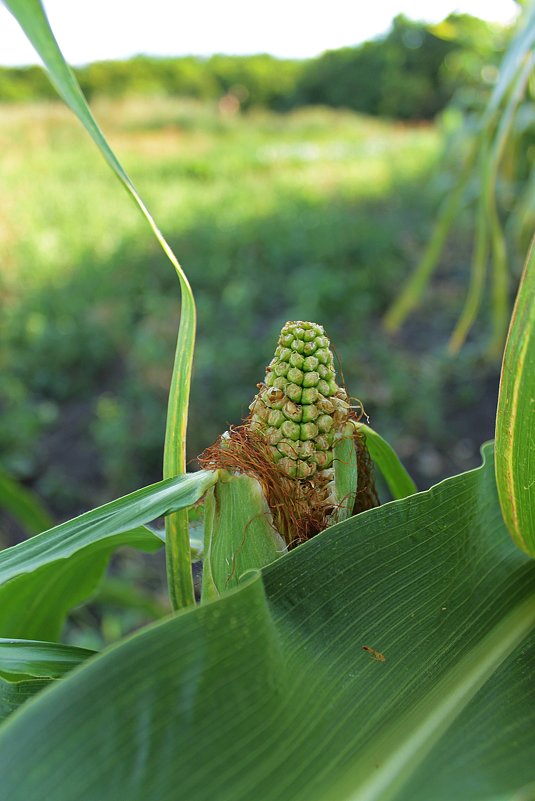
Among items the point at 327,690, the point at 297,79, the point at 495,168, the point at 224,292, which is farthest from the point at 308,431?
the point at 297,79

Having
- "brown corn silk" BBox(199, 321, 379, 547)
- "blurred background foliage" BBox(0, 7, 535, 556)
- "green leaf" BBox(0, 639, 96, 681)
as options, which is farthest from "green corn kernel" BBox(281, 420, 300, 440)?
"blurred background foliage" BBox(0, 7, 535, 556)

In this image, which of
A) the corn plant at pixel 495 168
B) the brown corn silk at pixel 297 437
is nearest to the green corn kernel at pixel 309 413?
the brown corn silk at pixel 297 437

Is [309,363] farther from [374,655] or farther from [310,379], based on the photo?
[374,655]

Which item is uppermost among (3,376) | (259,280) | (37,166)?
(37,166)

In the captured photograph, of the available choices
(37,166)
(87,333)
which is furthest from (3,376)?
(37,166)

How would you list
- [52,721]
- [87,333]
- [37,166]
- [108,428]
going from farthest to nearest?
1. [37,166]
2. [87,333]
3. [108,428]
4. [52,721]

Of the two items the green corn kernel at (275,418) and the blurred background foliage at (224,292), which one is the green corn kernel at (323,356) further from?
the blurred background foliage at (224,292)

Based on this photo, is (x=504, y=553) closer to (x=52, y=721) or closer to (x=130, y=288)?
(x=52, y=721)
